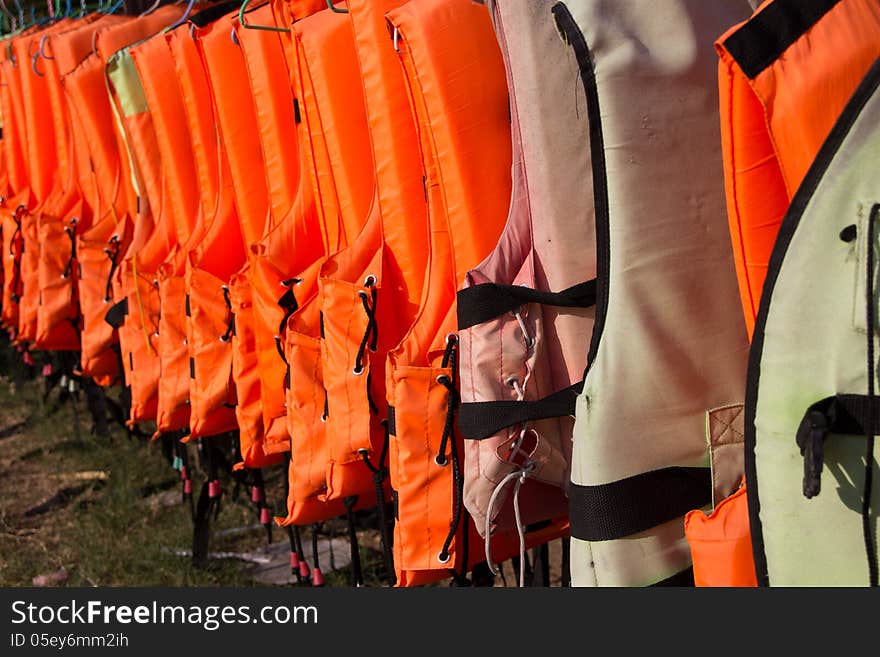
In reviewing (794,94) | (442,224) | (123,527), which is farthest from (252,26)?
(123,527)

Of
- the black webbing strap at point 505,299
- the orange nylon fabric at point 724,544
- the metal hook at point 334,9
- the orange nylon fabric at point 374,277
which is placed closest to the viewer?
the orange nylon fabric at point 724,544

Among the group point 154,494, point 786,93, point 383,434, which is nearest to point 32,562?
point 154,494

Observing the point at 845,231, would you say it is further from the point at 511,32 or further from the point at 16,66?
the point at 16,66

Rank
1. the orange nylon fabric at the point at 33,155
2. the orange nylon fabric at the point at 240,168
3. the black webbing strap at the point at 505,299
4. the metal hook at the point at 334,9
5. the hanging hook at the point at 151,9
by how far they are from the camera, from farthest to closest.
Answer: the orange nylon fabric at the point at 33,155 → the hanging hook at the point at 151,9 → the orange nylon fabric at the point at 240,168 → the metal hook at the point at 334,9 → the black webbing strap at the point at 505,299

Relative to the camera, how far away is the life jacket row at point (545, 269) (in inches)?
47.1

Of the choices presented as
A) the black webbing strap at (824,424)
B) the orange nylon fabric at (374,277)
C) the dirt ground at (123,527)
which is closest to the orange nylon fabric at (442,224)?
the orange nylon fabric at (374,277)

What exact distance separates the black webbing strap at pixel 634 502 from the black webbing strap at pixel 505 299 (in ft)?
0.90

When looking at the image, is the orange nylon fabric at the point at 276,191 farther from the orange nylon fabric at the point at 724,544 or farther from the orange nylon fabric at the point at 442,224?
the orange nylon fabric at the point at 724,544

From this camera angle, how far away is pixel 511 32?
1546 mm

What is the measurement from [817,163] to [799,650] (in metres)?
0.53

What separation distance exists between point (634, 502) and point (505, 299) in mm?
356

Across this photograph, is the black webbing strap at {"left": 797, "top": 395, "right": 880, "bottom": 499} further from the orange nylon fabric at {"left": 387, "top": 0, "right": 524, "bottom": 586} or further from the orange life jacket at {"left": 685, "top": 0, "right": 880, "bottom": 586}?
the orange nylon fabric at {"left": 387, "top": 0, "right": 524, "bottom": 586}

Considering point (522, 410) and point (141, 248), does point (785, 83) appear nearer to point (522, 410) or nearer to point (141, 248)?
point (522, 410)

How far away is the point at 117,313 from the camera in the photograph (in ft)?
10.8
